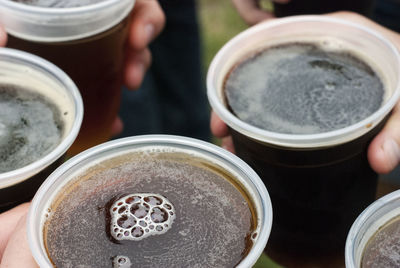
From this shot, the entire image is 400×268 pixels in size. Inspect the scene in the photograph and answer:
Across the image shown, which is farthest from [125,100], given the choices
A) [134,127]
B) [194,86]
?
[194,86]

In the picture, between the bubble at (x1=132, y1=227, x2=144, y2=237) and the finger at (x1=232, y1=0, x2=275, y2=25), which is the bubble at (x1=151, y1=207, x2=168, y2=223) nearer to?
the bubble at (x1=132, y1=227, x2=144, y2=237)

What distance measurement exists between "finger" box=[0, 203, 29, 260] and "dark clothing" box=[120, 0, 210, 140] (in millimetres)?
1784

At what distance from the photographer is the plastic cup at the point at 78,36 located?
6.29ft

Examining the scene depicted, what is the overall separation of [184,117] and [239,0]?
1228 millimetres

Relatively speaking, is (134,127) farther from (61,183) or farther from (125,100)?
(61,183)

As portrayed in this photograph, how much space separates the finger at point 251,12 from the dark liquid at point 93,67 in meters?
0.80

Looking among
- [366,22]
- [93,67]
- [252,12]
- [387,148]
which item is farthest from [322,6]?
[93,67]

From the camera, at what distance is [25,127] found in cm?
179

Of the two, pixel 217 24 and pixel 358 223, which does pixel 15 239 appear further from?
pixel 217 24

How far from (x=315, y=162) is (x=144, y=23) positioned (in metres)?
1.12

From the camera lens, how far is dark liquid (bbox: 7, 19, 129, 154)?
1.97 meters

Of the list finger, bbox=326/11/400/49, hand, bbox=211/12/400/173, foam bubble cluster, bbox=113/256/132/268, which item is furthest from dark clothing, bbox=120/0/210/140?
foam bubble cluster, bbox=113/256/132/268

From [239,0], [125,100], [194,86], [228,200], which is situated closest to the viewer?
[228,200]

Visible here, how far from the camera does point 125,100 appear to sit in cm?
338
